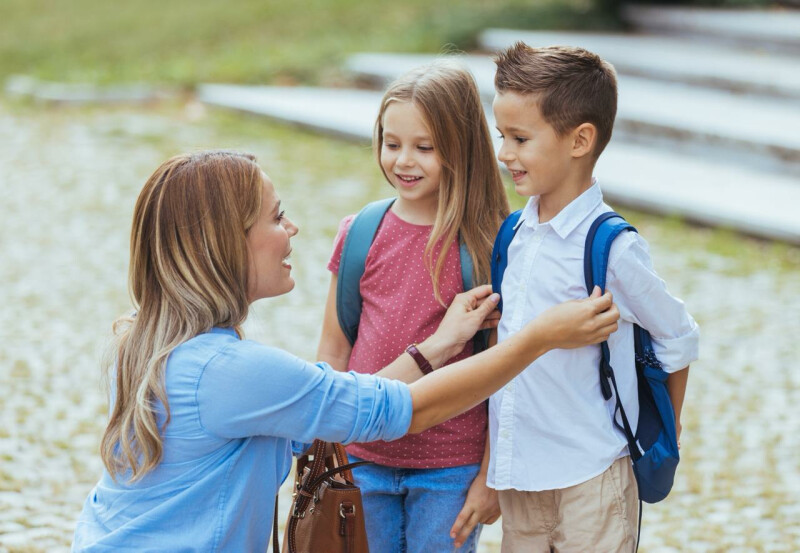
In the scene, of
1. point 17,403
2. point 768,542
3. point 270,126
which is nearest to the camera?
point 768,542

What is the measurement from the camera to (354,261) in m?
2.57

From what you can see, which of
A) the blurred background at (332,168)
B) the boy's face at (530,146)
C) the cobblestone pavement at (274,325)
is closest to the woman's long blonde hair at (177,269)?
the cobblestone pavement at (274,325)

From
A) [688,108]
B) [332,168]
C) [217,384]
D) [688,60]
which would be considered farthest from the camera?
[688,60]

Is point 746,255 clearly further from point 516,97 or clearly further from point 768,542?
point 516,97

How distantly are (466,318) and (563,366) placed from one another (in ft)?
0.80

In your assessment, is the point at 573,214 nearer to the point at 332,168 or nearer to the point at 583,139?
the point at 583,139

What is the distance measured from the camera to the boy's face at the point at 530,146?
2.24m

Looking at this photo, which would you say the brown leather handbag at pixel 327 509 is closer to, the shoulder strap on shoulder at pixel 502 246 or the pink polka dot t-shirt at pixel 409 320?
the pink polka dot t-shirt at pixel 409 320

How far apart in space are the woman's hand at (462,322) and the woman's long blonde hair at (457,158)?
85 millimetres

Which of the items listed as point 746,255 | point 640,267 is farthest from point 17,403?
point 746,255

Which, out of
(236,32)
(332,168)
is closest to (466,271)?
(332,168)

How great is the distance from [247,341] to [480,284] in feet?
2.10

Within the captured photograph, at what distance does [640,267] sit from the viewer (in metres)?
2.17

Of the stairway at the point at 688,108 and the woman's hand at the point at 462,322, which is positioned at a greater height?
the stairway at the point at 688,108
